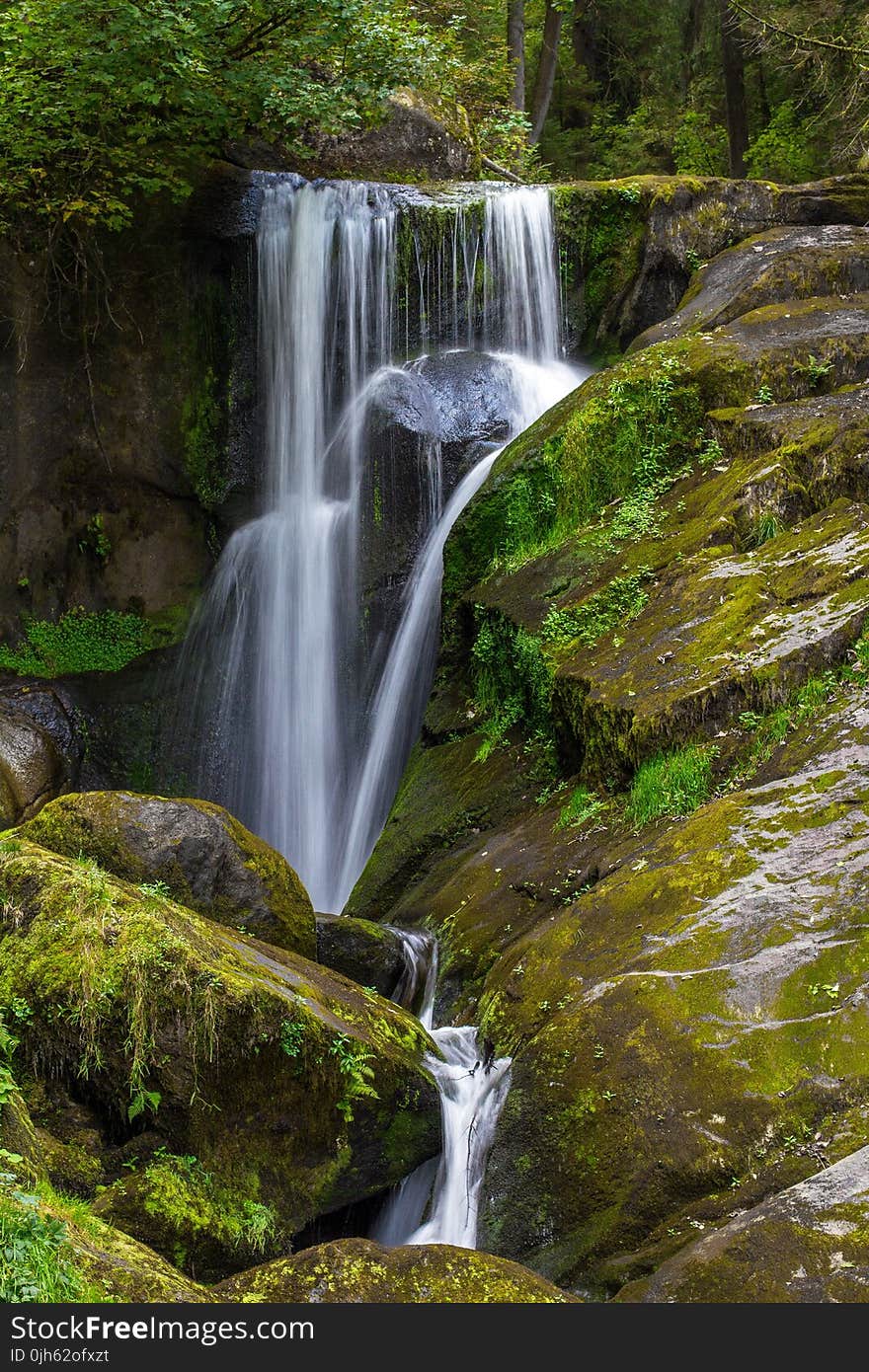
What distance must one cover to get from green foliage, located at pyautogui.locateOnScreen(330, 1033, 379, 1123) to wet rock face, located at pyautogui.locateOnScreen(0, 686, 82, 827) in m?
6.93

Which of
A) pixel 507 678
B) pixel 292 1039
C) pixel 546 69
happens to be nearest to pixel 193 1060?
pixel 292 1039

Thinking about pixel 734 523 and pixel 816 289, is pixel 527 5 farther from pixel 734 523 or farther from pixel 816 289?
pixel 734 523

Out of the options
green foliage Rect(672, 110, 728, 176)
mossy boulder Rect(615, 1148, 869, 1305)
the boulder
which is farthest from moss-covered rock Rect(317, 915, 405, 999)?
green foliage Rect(672, 110, 728, 176)

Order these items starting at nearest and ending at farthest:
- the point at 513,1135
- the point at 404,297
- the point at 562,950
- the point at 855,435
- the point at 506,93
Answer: the point at 513,1135
the point at 562,950
the point at 855,435
the point at 404,297
the point at 506,93

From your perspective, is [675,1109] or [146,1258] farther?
[675,1109]

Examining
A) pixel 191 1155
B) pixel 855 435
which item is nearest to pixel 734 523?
pixel 855 435

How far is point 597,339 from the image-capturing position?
1329 cm

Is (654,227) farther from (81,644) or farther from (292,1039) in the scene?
(292,1039)

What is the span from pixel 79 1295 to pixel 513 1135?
248cm

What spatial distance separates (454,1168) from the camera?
17.9 ft

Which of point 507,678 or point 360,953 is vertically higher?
point 507,678

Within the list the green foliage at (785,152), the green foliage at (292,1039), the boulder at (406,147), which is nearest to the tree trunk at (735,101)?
the green foliage at (785,152)

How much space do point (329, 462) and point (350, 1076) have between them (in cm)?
830

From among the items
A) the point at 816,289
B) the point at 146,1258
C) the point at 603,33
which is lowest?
the point at 146,1258
